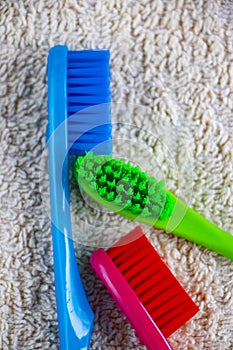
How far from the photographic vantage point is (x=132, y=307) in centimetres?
81

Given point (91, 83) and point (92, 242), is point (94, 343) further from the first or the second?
point (91, 83)

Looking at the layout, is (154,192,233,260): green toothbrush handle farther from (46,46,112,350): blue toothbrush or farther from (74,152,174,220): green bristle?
(46,46,112,350): blue toothbrush

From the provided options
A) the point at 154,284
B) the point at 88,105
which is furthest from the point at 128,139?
the point at 154,284

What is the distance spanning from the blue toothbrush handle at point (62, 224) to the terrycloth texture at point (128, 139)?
4 cm

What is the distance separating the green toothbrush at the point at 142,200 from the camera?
2.72 ft

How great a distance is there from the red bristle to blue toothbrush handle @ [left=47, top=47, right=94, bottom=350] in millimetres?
63

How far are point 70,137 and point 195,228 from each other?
20 centimetres

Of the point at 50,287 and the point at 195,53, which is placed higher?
the point at 195,53

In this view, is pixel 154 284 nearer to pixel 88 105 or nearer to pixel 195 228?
pixel 195 228

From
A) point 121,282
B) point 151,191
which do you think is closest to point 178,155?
point 151,191

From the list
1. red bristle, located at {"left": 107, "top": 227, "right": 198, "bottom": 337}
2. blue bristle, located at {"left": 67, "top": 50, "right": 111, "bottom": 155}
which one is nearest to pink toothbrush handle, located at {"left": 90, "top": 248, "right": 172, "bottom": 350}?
red bristle, located at {"left": 107, "top": 227, "right": 198, "bottom": 337}

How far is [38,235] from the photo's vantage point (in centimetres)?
87

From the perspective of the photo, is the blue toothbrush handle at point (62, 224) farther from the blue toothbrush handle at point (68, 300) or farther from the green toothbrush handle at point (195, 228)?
the green toothbrush handle at point (195, 228)

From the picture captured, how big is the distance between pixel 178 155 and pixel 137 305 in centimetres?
21
